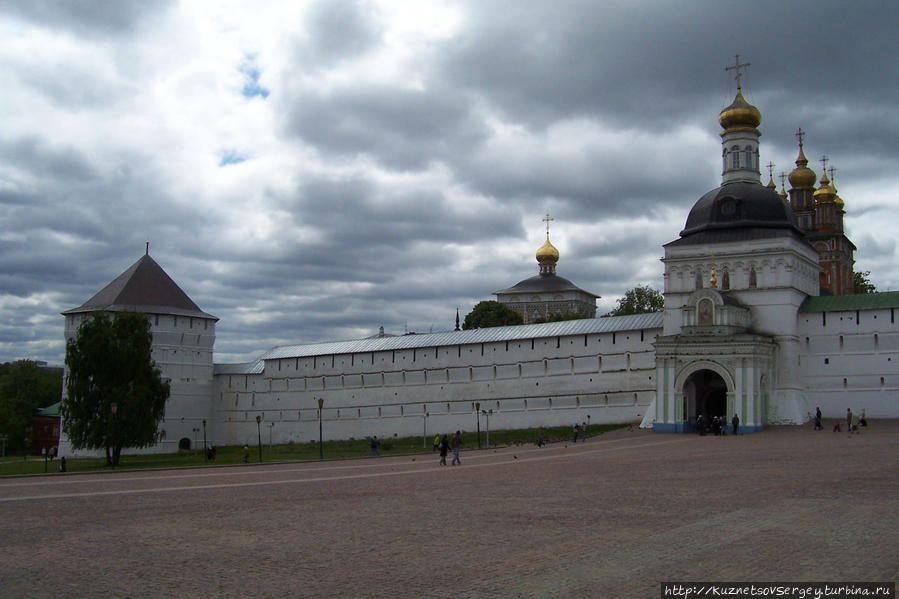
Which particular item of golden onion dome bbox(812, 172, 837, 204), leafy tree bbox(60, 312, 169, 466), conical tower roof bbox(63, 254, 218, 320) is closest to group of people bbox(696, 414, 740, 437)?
leafy tree bbox(60, 312, 169, 466)

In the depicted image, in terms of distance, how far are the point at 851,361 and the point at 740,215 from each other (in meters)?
7.88

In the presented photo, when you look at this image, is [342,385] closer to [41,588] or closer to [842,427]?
[842,427]

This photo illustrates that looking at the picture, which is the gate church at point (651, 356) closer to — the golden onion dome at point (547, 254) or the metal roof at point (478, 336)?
the metal roof at point (478, 336)

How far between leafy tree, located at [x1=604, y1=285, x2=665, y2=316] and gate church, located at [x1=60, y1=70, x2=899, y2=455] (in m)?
12.9

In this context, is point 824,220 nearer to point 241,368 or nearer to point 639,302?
point 639,302

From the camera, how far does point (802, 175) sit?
193 ft

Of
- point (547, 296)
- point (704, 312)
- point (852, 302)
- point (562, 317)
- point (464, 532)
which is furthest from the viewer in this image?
point (547, 296)

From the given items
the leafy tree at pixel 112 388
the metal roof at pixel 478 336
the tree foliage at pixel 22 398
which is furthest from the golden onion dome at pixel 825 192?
the tree foliage at pixel 22 398

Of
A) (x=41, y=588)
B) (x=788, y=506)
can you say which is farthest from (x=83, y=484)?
(x=788, y=506)

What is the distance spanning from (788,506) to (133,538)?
8100 mm

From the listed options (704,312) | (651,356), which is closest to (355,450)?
(651,356)

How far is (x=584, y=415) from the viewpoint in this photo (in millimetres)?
43312

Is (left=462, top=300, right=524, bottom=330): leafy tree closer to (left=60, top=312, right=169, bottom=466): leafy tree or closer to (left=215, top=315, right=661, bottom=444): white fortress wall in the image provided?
(left=215, top=315, right=661, bottom=444): white fortress wall

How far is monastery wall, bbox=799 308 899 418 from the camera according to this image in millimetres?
37062
